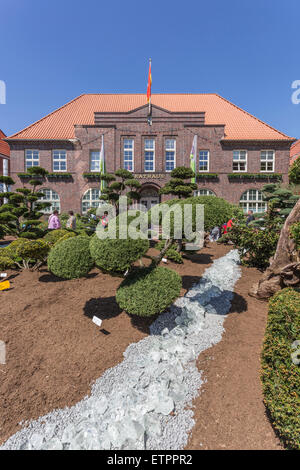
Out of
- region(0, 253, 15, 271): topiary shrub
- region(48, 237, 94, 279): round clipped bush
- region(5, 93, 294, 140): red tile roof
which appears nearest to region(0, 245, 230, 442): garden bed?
region(0, 253, 15, 271): topiary shrub

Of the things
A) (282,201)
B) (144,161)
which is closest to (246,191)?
(144,161)

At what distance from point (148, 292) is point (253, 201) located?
693 inches

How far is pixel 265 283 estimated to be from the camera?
5305mm

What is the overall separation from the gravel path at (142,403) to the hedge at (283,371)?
3.05ft

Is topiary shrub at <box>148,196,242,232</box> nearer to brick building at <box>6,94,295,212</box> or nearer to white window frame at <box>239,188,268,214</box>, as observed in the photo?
brick building at <box>6,94,295,212</box>

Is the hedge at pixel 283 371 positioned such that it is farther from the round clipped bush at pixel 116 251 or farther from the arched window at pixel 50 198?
the arched window at pixel 50 198

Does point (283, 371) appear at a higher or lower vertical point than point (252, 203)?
lower

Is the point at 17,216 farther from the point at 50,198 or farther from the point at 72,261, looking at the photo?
the point at 50,198

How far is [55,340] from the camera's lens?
11.8 feet

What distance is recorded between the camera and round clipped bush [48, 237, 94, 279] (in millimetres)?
3969

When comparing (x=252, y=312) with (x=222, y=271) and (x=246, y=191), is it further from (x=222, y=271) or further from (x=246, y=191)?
(x=246, y=191)

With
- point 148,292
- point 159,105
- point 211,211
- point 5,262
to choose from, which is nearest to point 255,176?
point 159,105

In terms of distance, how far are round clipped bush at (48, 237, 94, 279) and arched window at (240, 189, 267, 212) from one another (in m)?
17.3

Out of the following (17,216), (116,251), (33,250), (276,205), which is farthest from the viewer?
(17,216)
